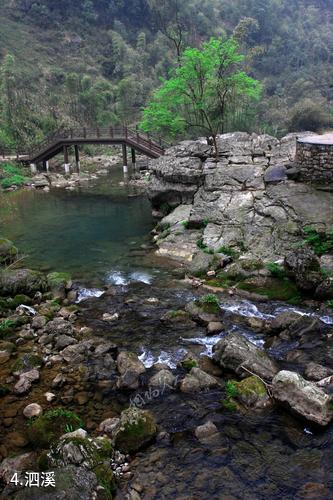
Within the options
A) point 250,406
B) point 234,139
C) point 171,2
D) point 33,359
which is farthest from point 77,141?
point 171,2

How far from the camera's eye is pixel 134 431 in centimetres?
760

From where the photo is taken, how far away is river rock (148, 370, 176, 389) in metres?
9.34

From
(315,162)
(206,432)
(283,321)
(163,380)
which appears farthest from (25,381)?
(315,162)

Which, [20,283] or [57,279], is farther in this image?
[57,279]

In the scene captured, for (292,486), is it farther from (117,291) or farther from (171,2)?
(171,2)

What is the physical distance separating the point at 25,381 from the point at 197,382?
414 cm

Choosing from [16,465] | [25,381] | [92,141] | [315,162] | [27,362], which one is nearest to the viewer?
[16,465]

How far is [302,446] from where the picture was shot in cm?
737

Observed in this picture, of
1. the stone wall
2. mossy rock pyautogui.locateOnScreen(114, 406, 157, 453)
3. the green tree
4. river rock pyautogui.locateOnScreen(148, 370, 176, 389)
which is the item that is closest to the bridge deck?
the green tree

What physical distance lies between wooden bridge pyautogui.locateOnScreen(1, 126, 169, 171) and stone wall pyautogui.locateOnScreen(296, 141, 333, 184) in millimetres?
16835

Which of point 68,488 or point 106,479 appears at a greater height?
point 68,488

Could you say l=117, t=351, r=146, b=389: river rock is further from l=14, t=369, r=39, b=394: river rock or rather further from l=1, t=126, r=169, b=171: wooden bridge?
l=1, t=126, r=169, b=171: wooden bridge

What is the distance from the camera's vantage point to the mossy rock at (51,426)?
7.62 metres

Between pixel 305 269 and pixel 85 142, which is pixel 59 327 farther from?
pixel 85 142
